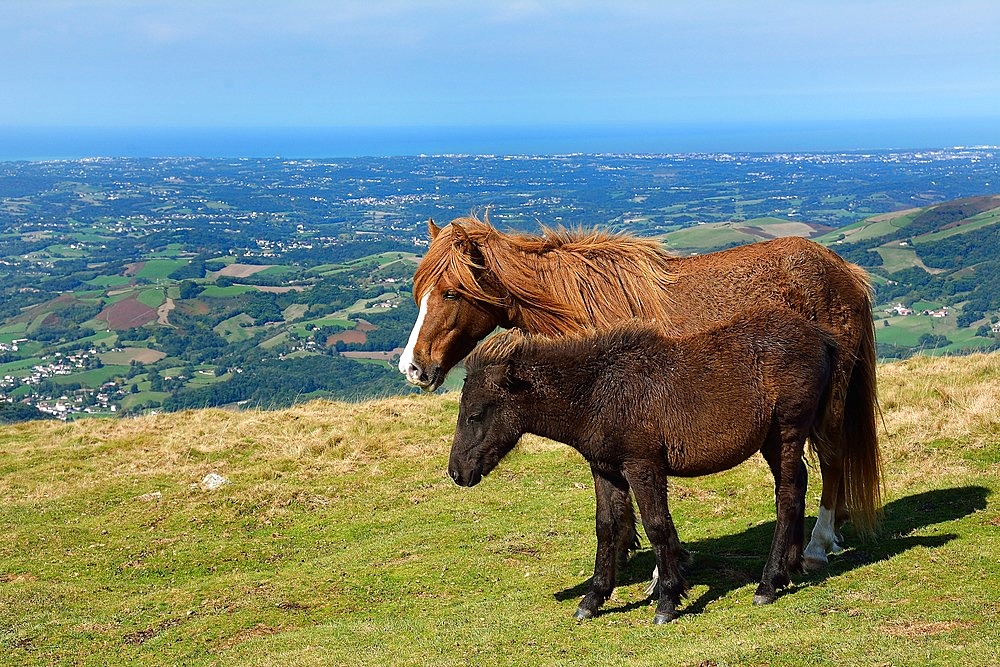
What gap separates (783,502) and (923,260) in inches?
3092

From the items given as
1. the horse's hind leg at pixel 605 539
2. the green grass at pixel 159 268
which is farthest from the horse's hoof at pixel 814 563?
the green grass at pixel 159 268

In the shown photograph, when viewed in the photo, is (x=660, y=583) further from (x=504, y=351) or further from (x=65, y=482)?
(x=65, y=482)

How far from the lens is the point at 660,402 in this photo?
6.70m

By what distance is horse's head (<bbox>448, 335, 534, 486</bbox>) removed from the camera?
22.6 feet

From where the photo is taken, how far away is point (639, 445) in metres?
6.70

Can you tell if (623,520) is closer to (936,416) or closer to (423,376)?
(423,376)

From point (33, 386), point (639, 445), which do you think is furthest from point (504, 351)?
point (33, 386)

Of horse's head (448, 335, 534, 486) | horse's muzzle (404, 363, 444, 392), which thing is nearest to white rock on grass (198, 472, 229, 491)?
horse's muzzle (404, 363, 444, 392)

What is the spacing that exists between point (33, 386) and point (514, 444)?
6890 cm

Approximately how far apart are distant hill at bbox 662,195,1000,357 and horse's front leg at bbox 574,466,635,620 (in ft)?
126

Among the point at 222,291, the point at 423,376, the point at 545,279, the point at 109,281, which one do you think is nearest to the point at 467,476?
the point at 423,376

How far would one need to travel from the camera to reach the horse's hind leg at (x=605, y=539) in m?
7.18

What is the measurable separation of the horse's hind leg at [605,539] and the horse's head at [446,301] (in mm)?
1668

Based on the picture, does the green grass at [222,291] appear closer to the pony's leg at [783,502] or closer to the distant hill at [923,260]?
the distant hill at [923,260]
